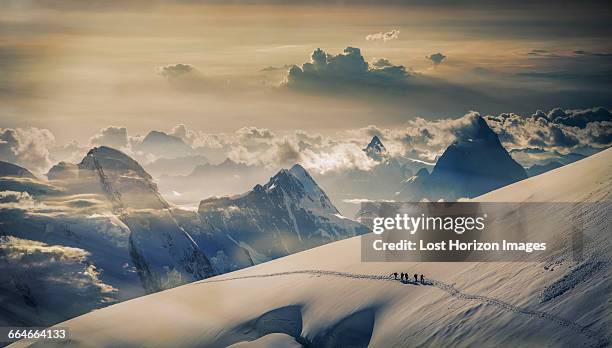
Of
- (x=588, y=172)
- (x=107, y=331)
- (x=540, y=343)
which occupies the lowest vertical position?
(x=107, y=331)

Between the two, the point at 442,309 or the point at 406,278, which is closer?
the point at 442,309

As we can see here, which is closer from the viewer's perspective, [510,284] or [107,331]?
[510,284]

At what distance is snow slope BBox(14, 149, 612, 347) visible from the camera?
145125 mm

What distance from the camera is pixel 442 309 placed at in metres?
162

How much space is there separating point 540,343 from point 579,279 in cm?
1642

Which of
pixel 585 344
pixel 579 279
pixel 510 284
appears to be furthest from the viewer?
pixel 510 284

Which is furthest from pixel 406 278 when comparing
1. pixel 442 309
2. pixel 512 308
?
pixel 512 308

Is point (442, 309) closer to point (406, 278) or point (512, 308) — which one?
point (512, 308)

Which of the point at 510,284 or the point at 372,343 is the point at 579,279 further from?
the point at 372,343

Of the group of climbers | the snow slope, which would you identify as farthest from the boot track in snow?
the group of climbers

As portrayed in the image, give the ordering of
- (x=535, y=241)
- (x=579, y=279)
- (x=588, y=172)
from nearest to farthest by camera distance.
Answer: (x=579, y=279)
(x=535, y=241)
(x=588, y=172)

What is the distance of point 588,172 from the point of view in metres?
190

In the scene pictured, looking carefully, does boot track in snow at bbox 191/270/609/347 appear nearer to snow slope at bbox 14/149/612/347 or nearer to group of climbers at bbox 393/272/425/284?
snow slope at bbox 14/149/612/347

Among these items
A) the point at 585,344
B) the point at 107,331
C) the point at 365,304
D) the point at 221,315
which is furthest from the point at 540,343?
the point at 107,331
